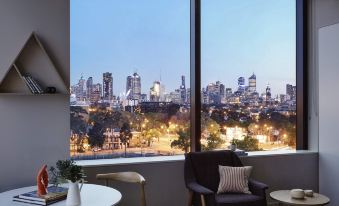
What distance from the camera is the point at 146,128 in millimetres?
4277

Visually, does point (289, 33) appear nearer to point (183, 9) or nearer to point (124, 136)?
point (183, 9)

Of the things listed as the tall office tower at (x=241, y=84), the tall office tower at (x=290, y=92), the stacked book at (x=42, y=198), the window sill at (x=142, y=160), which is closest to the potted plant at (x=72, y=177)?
the stacked book at (x=42, y=198)

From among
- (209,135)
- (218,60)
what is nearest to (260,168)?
(209,135)

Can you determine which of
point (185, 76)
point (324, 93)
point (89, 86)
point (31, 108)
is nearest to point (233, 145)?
point (185, 76)

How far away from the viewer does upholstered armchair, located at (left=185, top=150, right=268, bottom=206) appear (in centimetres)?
354

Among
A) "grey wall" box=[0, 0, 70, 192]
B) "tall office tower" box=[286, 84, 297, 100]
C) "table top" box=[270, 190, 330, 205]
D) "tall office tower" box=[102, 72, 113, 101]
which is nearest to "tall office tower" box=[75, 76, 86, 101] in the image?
"tall office tower" box=[102, 72, 113, 101]

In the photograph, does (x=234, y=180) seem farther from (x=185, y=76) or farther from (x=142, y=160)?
(x=185, y=76)

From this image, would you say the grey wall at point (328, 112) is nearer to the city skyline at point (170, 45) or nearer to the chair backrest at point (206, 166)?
the city skyline at point (170, 45)

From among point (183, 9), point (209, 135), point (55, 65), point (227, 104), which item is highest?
point (183, 9)

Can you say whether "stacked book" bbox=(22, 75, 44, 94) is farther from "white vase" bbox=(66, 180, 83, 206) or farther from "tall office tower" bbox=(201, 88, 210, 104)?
"tall office tower" bbox=(201, 88, 210, 104)

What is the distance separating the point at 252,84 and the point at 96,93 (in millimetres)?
2024

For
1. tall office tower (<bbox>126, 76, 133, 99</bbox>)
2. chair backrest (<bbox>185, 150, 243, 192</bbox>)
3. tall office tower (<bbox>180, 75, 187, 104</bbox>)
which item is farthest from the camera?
tall office tower (<bbox>180, 75, 187, 104</bbox>)

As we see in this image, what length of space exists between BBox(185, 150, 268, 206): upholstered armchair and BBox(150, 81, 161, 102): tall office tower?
78cm

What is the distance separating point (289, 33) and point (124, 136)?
264 cm
